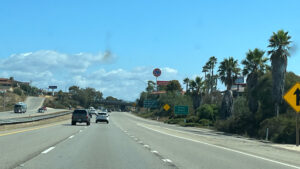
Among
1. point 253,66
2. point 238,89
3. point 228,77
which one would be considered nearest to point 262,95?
point 253,66

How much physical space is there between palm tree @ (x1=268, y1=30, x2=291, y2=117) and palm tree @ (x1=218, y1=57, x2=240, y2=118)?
1405 centimetres

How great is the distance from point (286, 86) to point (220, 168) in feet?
117

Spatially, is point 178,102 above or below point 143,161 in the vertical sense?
above

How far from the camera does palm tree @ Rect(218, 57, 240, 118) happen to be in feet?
178

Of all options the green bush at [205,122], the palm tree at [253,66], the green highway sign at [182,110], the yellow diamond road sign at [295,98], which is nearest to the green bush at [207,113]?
the green bush at [205,122]

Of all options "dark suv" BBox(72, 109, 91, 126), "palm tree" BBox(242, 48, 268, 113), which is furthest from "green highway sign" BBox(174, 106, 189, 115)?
"dark suv" BBox(72, 109, 91, 126)

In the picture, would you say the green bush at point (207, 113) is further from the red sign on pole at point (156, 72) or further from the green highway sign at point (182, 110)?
the red sign on pole at point (156, 72)

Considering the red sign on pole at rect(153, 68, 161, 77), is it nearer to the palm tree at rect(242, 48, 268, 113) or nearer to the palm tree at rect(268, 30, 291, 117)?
the palm tree at rect(242, 48, 268, 113)

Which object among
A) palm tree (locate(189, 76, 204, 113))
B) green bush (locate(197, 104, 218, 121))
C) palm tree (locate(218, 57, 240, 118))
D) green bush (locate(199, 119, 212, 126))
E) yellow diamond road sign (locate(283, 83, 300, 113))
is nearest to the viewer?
yellow diamond road sign (locate(283, 83, 300, 113))

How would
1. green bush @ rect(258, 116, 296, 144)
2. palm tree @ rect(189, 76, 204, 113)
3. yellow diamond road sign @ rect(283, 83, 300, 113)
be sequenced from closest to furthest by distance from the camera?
1. yellow diamond road sign @ rect(283, 83, 300, 113)
2. green bush @ rect(258, 116, 296, 144)
3. palm tree @ rect(189, 76, 204, 113)

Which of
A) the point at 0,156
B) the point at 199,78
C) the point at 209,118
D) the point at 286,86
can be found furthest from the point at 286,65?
the point at 199,78

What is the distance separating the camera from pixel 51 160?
1202 centimetres

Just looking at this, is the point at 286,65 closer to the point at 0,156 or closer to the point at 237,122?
the point at 237,122

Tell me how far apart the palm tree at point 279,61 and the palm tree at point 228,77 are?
1405 centimetres
